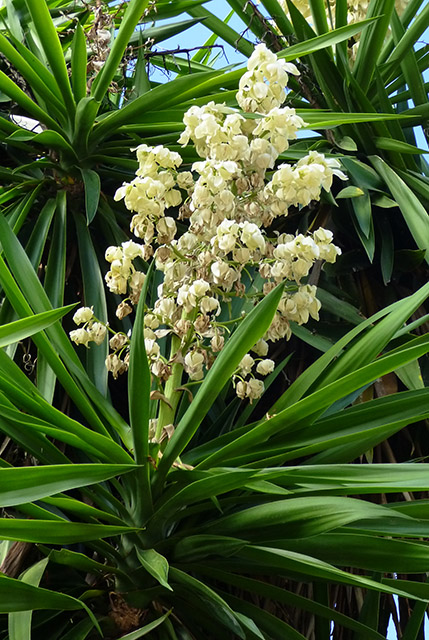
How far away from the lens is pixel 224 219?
3.69 ft

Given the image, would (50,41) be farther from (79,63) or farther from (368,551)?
(368,551)

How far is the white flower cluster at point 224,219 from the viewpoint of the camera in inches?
44.3

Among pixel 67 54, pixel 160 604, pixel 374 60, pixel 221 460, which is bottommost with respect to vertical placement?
pixel 160 604

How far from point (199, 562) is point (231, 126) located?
1.92 feet

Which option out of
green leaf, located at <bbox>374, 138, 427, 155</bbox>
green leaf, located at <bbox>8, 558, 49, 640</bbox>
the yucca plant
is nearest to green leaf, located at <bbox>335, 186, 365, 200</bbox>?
green leaf, located at <bbox>374, 138, 427, 155</bbox>

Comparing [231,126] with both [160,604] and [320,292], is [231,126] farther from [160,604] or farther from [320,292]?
[160,604]

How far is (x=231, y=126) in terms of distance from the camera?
44.9 inches

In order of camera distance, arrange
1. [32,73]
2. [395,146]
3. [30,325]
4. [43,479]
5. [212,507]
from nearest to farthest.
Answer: [43,479] → [30,325] → [212,507] → [32,73] → [395,146]

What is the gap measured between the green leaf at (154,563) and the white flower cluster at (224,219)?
0.23 metres

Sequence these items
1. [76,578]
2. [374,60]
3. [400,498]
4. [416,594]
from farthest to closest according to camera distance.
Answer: [374,60], [400,498], [76,578], [416,594]

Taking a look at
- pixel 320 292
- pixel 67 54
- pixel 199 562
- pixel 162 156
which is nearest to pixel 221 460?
pixel 199 562

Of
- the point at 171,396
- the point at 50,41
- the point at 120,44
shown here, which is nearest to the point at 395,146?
the point at 120,44

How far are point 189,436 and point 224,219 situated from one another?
0.93 ft

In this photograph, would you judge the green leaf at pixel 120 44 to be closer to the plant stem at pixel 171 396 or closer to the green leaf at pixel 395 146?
the green leaf at pixel 395 146
